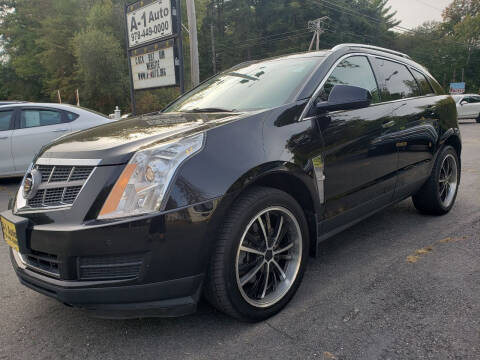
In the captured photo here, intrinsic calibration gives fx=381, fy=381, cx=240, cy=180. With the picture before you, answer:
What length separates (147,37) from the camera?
9.17m

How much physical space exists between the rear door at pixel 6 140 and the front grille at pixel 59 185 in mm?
5254

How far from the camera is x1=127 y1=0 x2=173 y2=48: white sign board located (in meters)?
8.41

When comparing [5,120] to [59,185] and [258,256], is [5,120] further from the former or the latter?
[258,256]

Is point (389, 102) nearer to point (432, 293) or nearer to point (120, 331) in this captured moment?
point (432, 293)

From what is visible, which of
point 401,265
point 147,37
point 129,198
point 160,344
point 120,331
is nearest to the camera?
point 129,198

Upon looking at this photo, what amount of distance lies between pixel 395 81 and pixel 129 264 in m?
3.03

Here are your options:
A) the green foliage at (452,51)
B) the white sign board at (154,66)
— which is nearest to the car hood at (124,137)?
the white sign board at (154,66)

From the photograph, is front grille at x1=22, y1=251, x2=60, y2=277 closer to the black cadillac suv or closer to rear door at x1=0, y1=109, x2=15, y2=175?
the black cadillac suv

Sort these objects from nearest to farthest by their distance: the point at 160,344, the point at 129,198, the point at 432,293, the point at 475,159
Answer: the point at 129,198 < the point at 160,344 < the point at 432,293 < the point at 475,159

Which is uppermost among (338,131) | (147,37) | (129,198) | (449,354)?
(147,37)

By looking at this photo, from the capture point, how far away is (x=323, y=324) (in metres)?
2.27

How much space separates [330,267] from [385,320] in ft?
2.64

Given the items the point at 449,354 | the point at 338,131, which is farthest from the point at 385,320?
the point at 338,131

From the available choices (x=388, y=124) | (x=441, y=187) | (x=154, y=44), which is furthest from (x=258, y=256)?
(x=154, y=44)
